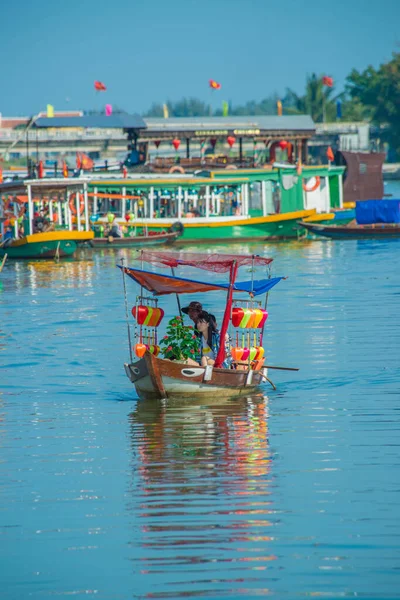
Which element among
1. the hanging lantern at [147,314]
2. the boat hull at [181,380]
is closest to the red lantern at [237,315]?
the boat hull at [181,380]

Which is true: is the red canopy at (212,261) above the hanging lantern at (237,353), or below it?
above

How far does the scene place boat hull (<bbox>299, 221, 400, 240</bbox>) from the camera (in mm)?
42062

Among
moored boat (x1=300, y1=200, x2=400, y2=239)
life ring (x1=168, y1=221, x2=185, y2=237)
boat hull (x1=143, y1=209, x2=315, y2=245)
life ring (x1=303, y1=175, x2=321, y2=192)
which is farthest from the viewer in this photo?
life ring (x1=303, y1=175, x2=321, y2=192)

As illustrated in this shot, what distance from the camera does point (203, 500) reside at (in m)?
9.36

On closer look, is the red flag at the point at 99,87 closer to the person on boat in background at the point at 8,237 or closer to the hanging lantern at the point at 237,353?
the person on boat in background at the point at 8,237

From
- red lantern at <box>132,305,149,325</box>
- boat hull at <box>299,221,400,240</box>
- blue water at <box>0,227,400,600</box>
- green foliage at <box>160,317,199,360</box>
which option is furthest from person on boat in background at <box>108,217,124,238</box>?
green foliage at <box>160,317,199,360</box>

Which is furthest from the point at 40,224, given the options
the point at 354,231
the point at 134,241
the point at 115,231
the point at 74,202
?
the point at 354,231

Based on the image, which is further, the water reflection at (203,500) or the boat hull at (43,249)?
the boat hull at (43,249)

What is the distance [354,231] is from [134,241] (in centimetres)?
932

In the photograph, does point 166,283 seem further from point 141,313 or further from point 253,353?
point 253,353

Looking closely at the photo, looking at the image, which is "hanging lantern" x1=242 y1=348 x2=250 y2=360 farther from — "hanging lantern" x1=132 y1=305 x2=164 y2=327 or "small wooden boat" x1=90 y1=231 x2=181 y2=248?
"small wooden boat" x1=90 y1=231 x2=181 y2=248

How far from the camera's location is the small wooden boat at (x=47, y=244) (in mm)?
36094

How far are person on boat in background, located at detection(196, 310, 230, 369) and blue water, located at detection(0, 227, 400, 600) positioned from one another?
0.60 metres

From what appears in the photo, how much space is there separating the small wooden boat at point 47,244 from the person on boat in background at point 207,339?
73.2 feet
